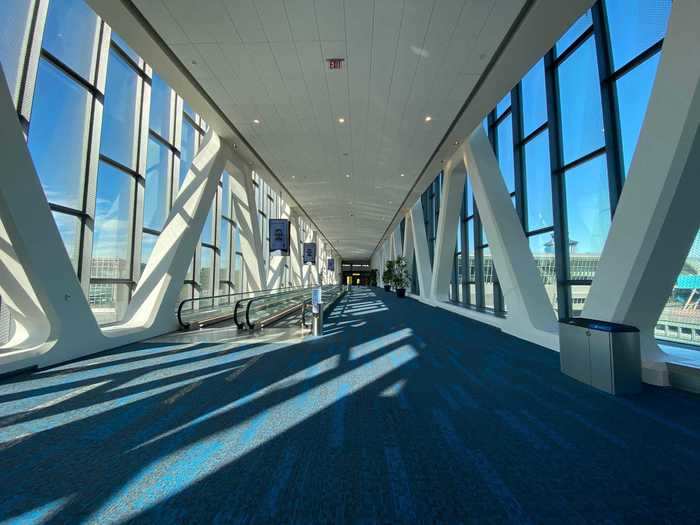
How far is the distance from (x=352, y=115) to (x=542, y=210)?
18.4 feet

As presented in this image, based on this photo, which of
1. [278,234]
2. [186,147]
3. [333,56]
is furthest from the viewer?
[278,234]

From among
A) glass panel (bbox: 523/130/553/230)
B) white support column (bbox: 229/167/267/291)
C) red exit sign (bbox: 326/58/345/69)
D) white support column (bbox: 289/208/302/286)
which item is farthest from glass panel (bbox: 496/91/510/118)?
white support column (bbox: 289/208/302/286)

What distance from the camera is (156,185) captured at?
10.4 meters

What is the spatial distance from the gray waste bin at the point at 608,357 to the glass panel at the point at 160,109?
1163 cm

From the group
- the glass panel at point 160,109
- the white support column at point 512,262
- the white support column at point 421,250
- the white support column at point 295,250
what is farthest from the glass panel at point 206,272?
the white support column at point 421,250

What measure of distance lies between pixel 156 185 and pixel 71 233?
366cm

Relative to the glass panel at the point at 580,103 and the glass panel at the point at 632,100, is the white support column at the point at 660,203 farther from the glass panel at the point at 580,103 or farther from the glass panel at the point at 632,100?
the glass panel at the point at 580,103

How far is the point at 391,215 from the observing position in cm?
2258

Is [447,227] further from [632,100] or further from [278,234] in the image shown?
[632,100]

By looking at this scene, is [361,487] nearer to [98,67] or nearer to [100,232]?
[100,232]

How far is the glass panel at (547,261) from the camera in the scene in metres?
8.31

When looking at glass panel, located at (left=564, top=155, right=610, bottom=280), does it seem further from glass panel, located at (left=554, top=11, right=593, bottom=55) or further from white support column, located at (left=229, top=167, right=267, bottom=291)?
white support column, located at (left=229, top=167, right=267, bottom=291)

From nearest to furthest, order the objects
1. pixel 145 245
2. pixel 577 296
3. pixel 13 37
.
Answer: pixel 13 37, pixel 577 296, pixel 145 245

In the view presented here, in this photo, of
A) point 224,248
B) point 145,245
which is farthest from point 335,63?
point 224,248
